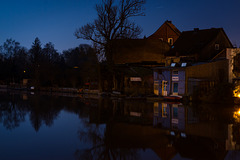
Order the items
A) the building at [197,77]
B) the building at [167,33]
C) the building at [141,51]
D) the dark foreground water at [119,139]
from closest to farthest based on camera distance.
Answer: the dark foreground water at [119,139], the building at [197,77], the building at [141,51], the building at [167,33]

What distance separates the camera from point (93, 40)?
1817 inches

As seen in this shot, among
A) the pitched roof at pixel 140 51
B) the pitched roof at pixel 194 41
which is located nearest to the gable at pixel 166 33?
the pitched roof at pixel 140 51

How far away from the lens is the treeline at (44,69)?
5441 centimetres

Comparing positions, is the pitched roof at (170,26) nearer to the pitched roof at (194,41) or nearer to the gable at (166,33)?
the gable at (166,33)

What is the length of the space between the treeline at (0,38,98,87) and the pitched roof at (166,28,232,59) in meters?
15.0

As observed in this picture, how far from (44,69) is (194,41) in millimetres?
40009

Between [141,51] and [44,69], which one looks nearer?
[141,51]

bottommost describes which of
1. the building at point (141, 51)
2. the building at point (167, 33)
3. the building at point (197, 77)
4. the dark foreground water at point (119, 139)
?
the dark foreground water at point (119, 139)

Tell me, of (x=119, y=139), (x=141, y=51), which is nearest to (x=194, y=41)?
(x=141, y=51)

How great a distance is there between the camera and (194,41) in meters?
46.1

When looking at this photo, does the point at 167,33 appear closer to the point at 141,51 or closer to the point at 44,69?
the point at 141,51

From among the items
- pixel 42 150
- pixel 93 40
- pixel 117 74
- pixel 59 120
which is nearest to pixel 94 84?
pixel 117 74

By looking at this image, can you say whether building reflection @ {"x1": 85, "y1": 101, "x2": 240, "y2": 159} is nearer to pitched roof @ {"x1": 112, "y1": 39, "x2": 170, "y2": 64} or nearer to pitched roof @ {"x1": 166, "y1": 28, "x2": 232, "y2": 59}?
pitched roof @ {"x1": 166, "y1": 28, "x2": 232, "y2": 59}

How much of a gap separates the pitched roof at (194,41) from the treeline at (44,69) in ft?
49.3
